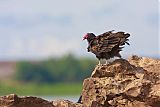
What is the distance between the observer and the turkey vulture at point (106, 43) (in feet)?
42.2

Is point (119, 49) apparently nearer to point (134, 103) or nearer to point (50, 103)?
point (134, 103)

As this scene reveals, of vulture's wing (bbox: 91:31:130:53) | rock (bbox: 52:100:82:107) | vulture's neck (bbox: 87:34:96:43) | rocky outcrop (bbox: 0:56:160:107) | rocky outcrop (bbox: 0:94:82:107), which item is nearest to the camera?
rocky outcrop (bbox: 0:94:82:107)

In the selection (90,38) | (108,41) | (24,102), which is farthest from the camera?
(90,38)

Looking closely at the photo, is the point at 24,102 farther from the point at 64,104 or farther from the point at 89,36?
the point at 89,36

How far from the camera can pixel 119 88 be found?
1222cm

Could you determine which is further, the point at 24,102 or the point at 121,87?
the point at 121,87

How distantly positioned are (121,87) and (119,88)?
47 mm

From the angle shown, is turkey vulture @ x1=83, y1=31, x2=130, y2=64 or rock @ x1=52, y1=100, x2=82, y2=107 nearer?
rock @ x1=52, y1=100, x2=82, y2=107

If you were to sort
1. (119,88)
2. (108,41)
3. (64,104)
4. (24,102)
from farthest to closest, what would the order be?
(108,41), (119,88), (64,104), (24,102)

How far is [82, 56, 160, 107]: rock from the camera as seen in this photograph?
39.8 feet

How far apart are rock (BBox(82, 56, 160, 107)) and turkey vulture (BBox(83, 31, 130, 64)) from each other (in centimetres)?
40

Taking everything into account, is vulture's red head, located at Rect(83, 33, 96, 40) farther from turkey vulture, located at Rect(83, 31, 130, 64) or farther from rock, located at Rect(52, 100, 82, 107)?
rock, located at Rect(52, 100, 82, 107)

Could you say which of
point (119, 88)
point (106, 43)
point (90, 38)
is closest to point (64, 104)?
point (119, 88)

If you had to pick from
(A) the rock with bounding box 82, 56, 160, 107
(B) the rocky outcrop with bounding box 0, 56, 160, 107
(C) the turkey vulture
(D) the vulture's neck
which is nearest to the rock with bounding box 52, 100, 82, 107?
(B) the rocky outcrop with bounding box 0, 56, 160, 107
